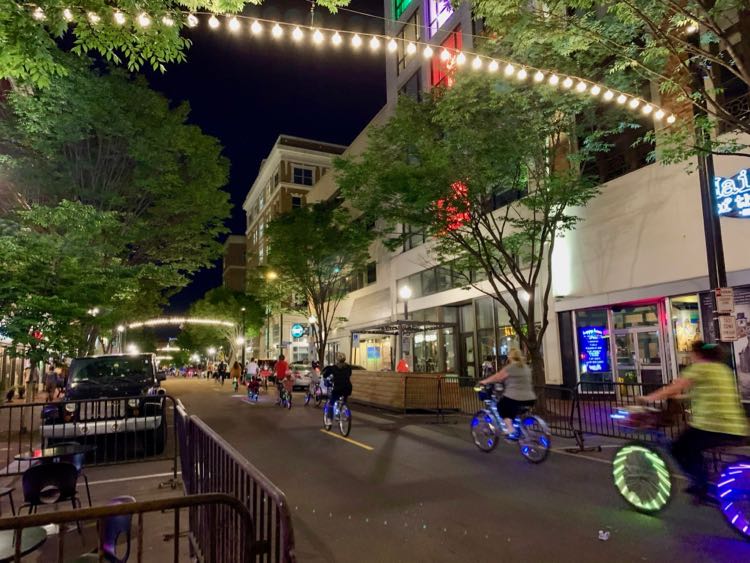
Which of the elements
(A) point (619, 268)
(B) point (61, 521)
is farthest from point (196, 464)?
(A) point (619, 268)

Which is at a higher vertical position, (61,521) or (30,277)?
(30,277)

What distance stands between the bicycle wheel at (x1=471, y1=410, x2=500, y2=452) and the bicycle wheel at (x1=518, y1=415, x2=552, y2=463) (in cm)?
79

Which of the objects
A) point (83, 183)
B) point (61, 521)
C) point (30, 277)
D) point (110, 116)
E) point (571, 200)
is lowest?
point (61, 521)

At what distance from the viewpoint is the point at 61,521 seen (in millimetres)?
2502

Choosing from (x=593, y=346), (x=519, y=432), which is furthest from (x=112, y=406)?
(x=593, y=346)

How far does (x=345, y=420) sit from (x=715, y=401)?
8.46 meters

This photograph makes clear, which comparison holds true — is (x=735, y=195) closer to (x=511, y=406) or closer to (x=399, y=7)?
(x=511, y=406)

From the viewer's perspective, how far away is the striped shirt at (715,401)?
18.7 feet

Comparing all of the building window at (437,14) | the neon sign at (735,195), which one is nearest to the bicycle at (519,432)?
the neon sign at (735,195)

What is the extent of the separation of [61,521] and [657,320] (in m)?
18.6

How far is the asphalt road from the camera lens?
17.4 ft

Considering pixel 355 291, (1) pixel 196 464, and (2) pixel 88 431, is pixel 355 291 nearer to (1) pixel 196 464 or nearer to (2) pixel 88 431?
(2) pixel 88 431

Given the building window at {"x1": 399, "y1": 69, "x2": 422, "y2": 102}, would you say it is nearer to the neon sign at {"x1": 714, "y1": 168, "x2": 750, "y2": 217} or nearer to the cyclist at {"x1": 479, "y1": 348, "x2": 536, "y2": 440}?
the neon sign at {"x1": 714, "y1": 168, "x2": 750, "y2": 217}

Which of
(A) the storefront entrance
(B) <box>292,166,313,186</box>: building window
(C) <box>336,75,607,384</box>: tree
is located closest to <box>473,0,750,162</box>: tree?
(C) <box>336,75,607,384</box>: tree
